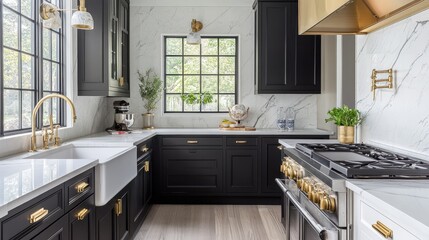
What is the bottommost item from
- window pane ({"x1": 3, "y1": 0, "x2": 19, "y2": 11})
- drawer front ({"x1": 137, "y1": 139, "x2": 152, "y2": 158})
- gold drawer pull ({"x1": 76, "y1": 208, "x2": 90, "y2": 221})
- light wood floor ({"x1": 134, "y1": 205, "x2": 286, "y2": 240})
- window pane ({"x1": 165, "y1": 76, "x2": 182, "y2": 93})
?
light wood floor ({"x1": 134, "y1": 205, "x2": 286, "y2": 240})

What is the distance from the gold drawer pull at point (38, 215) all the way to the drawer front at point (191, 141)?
2.79 m

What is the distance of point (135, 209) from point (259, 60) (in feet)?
7.70

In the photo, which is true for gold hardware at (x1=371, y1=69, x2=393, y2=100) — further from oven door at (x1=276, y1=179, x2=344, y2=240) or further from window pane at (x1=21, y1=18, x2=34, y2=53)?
window pane at (x1=21, y1=18, x2=34, y2=53)

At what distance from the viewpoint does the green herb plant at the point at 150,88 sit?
4.77 meters

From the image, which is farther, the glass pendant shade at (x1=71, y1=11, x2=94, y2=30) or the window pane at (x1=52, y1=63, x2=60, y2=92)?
the window pane at (x1=52, y1=63, x2=60, y2=92)

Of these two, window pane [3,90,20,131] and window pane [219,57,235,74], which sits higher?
window pane [219,57,235,74]

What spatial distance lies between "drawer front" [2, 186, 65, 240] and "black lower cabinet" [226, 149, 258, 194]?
2.77m

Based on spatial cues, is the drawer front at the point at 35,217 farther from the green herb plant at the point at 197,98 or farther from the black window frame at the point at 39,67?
the green herb plant at the point at 197,98

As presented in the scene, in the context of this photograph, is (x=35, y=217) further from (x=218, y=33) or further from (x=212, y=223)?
(x=218, y=33)

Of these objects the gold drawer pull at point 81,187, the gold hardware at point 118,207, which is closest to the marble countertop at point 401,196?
the gold drawer pull at point 81,187

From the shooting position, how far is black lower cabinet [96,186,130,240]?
7.59 feet

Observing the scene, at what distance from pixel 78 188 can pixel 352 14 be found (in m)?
1.88

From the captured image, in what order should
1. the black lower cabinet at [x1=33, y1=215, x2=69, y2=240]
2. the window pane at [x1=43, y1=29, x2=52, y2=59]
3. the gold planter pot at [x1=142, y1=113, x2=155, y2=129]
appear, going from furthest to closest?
the gold planter pot at [x1=142, y1=113, x2=155, y2=129]
the window pane at [x1=43, y1=29, x2=52, y2=59]
the black lower cabinet at [x1=33, y1=215, x2=69, y2=240]

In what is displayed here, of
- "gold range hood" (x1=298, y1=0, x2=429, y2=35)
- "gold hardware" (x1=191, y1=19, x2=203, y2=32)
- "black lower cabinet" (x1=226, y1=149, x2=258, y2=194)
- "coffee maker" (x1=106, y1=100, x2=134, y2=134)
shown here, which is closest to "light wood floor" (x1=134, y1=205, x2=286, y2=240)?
"black lower cabinet" (x1=226, y1=149, x2=258, y2=194)
